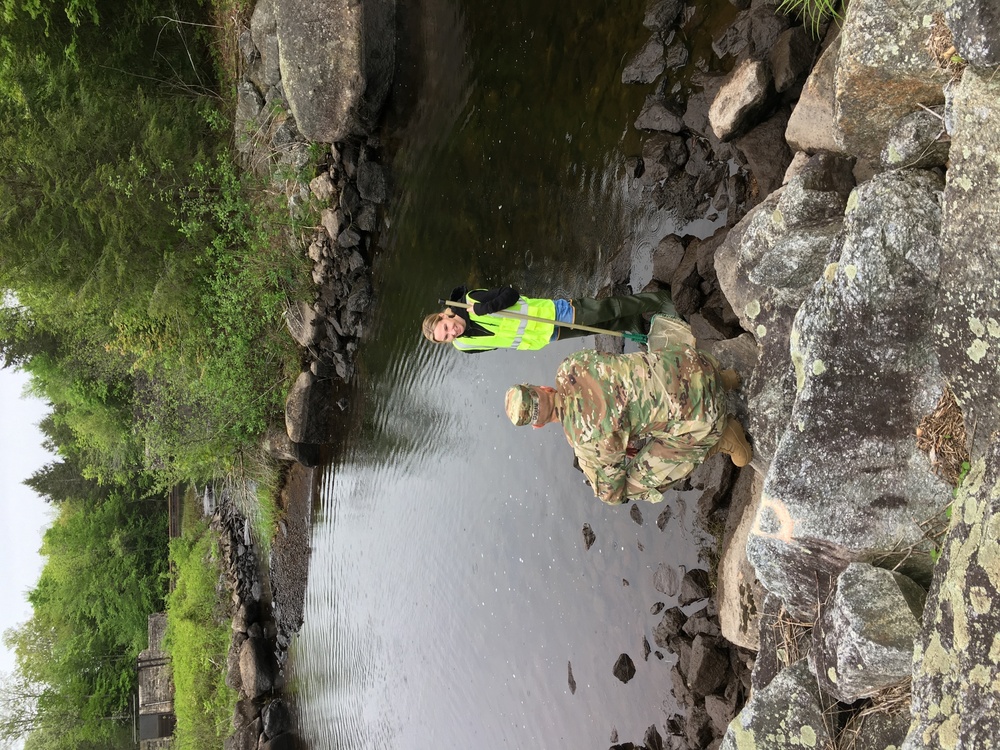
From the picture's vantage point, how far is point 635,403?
493cm

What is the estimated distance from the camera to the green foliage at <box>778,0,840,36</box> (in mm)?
5254

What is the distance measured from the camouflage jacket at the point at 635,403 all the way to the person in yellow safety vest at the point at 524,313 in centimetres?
121

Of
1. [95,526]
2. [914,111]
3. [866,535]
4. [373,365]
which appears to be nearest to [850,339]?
[866,535]

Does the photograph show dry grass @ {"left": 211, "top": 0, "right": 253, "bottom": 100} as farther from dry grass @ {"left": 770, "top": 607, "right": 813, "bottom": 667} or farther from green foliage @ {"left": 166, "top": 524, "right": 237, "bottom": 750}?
dry grass @ {"left": 770, "top": 607, "right": 813, "bottom": 667}

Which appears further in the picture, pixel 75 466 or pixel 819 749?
pixel 75 466

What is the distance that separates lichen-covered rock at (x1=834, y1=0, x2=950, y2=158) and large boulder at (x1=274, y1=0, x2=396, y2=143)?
291 inches

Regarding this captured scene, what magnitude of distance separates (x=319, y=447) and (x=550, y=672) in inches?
263

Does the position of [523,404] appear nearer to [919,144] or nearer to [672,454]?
[672,454]

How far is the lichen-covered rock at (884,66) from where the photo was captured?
379cm

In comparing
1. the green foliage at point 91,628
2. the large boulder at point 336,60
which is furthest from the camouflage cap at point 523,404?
the green foliage at point 91,628

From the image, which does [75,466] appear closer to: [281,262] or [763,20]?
[281,262]

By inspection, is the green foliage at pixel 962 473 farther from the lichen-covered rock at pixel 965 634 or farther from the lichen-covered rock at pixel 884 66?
the lichen-covered rock at pixel 884 66

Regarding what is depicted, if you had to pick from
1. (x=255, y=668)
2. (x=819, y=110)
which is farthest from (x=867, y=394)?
(x=255, y=668)

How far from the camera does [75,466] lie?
24.7 meters
